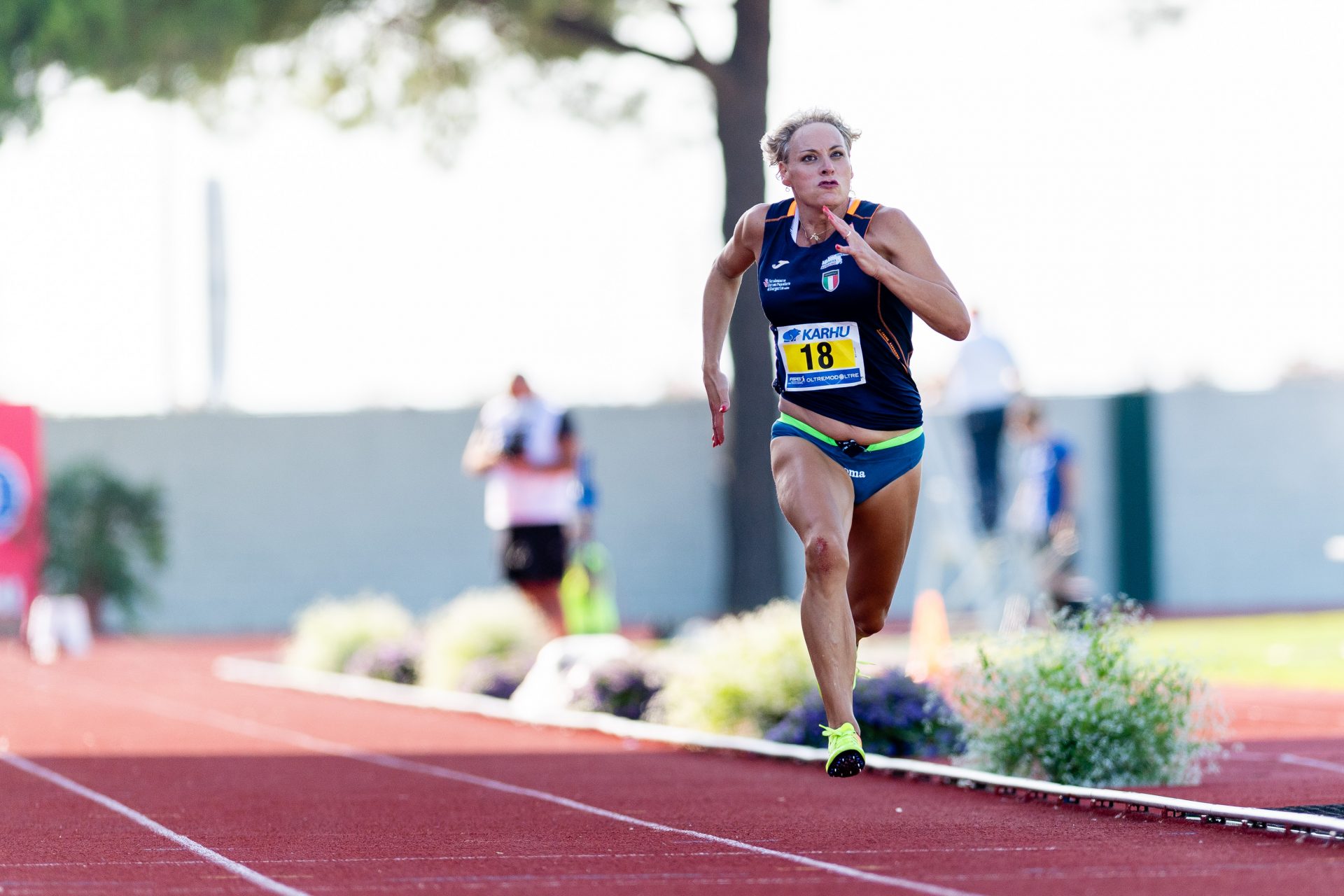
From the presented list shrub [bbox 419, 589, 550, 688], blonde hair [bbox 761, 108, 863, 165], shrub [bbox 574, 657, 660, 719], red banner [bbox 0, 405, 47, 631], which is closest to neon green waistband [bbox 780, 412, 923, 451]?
blonde hair [bbox 761, 108, 863, 165]

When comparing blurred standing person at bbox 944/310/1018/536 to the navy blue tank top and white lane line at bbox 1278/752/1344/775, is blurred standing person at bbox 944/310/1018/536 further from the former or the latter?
the navy blue tank top

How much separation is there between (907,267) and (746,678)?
4.19 m

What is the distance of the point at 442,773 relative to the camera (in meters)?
9.41

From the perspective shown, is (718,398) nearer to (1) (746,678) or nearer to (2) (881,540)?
(2) (881,540)

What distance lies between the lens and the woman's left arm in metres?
6.64

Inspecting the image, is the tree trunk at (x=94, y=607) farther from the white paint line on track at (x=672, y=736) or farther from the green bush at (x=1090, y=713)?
the green bush at (x=1090, y=713)

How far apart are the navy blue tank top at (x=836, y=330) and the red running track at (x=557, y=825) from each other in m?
1.45

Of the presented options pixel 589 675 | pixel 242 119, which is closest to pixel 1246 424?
pixel 242 119

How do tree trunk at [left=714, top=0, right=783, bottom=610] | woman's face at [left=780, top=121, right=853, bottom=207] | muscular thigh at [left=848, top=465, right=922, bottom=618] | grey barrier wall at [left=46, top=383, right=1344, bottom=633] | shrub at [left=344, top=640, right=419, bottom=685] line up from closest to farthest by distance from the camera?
woman's face at [left=780, top=121, right=853, bottom=207] → muscular thigh at [left=848, top=465, right=922, bottom=618] → shrub at [left=344, top=640, right=419, bottom=685] → tree trunk at [left=714, top=0, right=783, bottom=610] → grey barrier wall at [left=46, top=383, right=1344, bottom=633]

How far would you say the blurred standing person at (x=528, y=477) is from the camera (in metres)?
14.2

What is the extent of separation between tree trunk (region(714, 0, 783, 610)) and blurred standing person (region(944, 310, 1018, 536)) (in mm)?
1754

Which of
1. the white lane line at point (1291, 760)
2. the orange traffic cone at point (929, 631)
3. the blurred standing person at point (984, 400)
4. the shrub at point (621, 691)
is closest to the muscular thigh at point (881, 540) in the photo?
the white lane line at point (1291, 760)

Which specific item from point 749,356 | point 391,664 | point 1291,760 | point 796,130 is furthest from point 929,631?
point 796,130

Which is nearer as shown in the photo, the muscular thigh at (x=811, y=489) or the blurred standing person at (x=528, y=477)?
the muscular thigh at (x=811, y=489)
